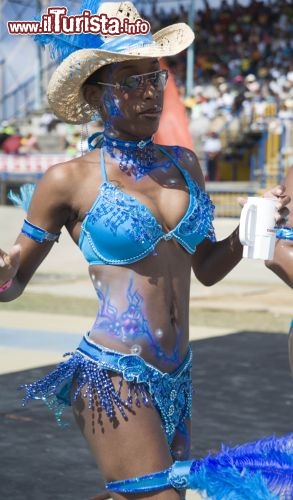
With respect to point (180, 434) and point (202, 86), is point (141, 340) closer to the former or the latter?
point (180, 434)

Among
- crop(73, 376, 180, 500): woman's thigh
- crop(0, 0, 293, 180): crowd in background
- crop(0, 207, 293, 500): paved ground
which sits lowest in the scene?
crop(0, 0, 293, 180): crowd in background

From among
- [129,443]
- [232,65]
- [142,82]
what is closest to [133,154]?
[142,82]

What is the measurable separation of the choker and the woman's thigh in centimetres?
71

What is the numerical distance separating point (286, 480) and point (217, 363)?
21.3 ft

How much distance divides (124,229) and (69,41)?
717 mm

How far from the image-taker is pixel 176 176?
3.61 meters

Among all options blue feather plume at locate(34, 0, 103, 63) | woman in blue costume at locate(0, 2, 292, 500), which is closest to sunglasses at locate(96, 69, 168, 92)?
woman in blue costume at locate(0, 2, 292, 500)

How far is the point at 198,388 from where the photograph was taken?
8492mm

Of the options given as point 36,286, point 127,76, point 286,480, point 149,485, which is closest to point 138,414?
point 149,485

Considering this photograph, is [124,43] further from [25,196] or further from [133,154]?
[25,196]

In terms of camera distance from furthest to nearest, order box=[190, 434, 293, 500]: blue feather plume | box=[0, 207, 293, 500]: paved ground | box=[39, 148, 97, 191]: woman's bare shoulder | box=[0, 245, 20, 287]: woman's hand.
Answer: box=[0, 207, 293, 500]: paved ground → box=[39, 148, 97, 191]: woman's bare shoulder → box=[0, 245, 20, 287]: woman's hand → box=[190, 434, 293, 500]: blue feather plume

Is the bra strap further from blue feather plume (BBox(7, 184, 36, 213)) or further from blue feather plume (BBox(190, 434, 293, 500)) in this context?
blue feather plume (BBox(190, 434, 293, 500))

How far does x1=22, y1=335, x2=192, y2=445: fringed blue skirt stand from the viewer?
10.9 ft

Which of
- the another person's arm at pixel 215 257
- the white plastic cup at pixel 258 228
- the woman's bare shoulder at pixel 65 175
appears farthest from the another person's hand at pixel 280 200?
the woman's bare shoulder at pixel 65 175
